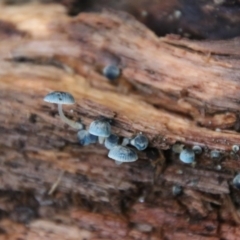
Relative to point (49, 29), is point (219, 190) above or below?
below

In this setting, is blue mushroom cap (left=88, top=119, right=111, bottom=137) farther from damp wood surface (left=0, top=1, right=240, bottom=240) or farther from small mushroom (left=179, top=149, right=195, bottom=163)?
small mushroom (left=179, top=149, right=195, bottom=163)

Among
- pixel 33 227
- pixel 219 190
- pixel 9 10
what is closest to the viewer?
pixel 219 190

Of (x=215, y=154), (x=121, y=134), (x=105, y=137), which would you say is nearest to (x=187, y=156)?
(x=215, y=154)

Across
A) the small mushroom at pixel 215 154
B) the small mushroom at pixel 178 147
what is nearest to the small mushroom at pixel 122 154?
the small mushroom at pixel 178 147

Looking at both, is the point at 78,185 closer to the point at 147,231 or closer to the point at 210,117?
the point at 147,231

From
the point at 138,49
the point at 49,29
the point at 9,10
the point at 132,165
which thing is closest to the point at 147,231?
the point at 132,165

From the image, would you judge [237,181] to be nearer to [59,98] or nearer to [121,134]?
[121,134]
